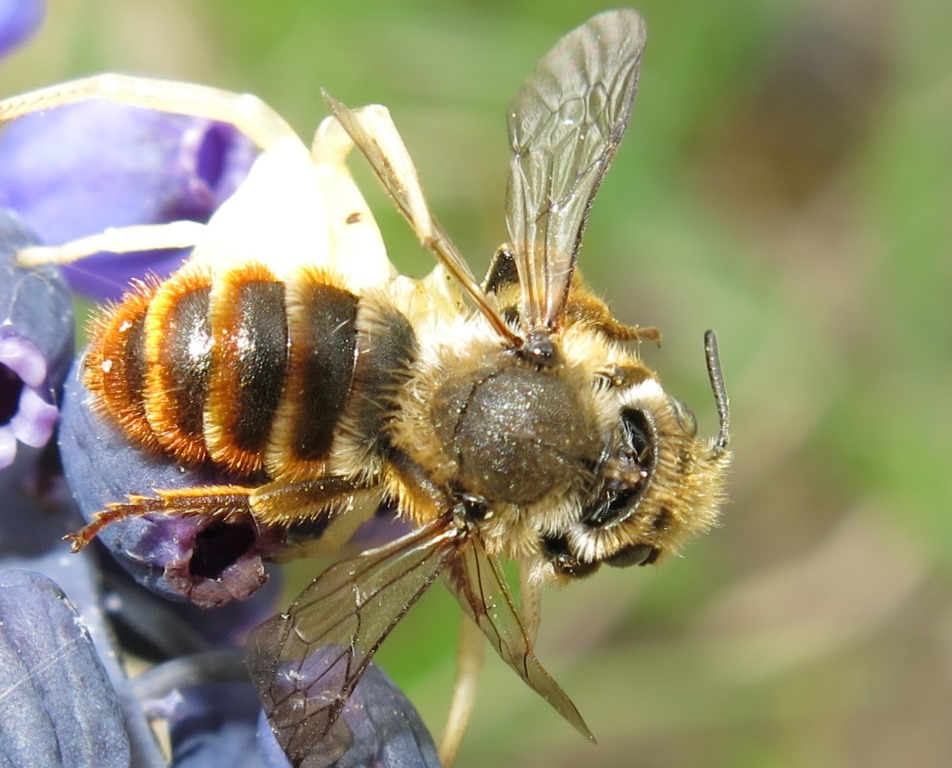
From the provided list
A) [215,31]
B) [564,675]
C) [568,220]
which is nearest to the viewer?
[568,220]

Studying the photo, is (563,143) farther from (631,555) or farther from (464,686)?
(464,686)

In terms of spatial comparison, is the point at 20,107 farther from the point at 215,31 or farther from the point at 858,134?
the point at 858,134

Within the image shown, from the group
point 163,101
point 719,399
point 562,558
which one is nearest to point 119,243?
point 163,101

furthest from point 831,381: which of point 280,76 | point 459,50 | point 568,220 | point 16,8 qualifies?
point 16,8

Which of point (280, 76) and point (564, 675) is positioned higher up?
point (280, 76)

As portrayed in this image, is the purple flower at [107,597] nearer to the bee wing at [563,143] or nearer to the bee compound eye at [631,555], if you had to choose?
the bee compound eye at [631,555]

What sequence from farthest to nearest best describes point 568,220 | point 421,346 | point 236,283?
point 568,220
point 421,346
point 236,283

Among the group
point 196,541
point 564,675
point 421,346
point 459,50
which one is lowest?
point 564,675

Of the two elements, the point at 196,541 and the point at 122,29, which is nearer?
the point at 196,541
